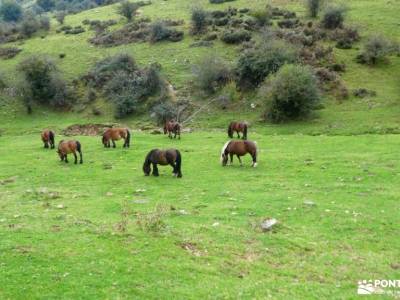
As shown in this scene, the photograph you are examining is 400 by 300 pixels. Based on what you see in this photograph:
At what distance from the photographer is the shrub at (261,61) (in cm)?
4888

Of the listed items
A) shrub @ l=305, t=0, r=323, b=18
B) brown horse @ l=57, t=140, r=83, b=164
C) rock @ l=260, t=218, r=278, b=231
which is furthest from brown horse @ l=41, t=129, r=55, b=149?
shrub @ l=305, t=0, r=323, b=18

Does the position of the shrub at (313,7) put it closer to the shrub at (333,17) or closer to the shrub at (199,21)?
the shrub at (333,17)

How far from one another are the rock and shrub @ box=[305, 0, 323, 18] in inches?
2396

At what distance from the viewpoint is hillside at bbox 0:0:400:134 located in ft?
132

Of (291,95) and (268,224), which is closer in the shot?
(268,224)

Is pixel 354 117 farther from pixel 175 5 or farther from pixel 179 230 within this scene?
pixel 175 5

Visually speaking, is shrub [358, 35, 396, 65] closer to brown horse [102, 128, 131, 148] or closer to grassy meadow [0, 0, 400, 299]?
grassy meadow [0, 0, 400, 299]

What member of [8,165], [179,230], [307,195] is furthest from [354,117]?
[179,230]

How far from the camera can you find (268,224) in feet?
43.4

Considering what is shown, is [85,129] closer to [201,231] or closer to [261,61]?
[261,61]

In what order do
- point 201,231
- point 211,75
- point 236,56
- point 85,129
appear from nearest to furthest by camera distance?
point 201,231
point 85,129
point 211,75
point 236,56

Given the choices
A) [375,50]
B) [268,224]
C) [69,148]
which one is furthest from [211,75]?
[268,224]

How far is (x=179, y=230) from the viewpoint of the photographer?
1293cm

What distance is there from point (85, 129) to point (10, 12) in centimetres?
7121
